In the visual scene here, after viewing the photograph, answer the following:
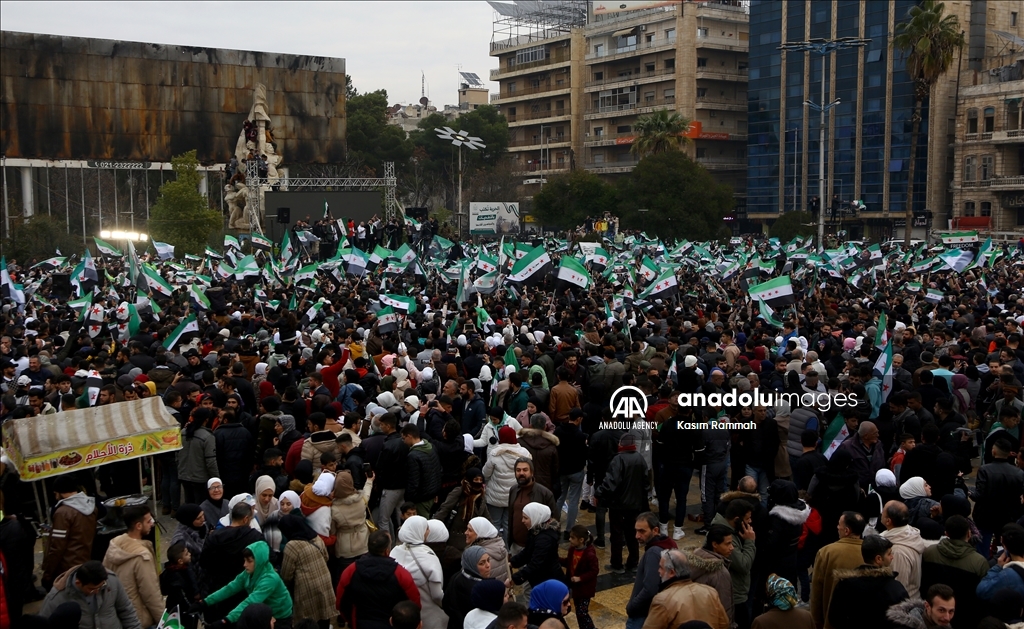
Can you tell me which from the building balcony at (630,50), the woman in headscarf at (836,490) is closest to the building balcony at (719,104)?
the building balcony at (630,50)

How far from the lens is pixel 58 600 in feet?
19.9

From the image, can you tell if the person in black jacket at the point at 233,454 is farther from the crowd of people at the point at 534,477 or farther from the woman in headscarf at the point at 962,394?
the woman in headscarf at the point at 962,394

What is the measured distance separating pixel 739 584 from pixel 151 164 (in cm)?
6659

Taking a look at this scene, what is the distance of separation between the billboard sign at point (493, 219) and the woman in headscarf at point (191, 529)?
51864mm

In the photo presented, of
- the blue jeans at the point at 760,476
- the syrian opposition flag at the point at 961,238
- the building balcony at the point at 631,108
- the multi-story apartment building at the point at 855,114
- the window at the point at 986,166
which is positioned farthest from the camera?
the building balcony at the point at 631,108

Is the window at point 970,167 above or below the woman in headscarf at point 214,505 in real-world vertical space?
above

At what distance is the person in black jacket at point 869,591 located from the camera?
5832mm

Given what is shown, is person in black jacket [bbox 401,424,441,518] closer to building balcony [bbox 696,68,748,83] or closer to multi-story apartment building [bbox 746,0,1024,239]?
multi-story apartment building [bbox 746,0,1024,239]

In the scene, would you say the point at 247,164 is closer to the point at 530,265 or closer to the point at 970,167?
the point at 530,265

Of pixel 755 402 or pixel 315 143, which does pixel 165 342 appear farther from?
pixel 315 143

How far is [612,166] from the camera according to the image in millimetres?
87750

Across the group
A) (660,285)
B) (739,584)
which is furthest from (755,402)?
(660,285)

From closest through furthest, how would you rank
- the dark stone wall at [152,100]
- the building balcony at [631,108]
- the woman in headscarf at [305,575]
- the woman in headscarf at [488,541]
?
the woman in headscarf at [488,541]
the woman in headscarf at [305,575]
the dark stone wall at [152,100]
the building balcony at [631,108]

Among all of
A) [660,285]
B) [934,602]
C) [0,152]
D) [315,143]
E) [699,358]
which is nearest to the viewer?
[934,602]
